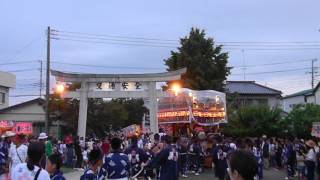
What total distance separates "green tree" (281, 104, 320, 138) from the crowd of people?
13.9 ft

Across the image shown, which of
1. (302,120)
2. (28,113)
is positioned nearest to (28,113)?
(28,113)

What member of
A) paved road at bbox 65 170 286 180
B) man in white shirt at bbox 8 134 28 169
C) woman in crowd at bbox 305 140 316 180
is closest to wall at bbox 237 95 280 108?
paved road at bbox 65 170 286 180

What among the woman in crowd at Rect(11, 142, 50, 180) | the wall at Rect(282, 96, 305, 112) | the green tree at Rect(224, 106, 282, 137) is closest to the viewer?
the woman in crowd at Rect(11, 142, 50, 180)

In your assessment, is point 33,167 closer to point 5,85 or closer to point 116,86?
point 116,86

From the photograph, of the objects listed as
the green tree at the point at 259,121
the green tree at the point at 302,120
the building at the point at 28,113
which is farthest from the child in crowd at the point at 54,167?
the building at the point at 28,113

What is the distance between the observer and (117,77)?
111 ft

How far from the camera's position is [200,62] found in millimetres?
48656

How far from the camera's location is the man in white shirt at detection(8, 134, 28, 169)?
46.4 ft

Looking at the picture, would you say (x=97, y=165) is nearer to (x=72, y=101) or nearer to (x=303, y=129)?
(x=303, y=129)

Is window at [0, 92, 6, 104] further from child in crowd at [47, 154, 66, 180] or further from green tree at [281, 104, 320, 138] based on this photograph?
child in crowd at [47, 154, 66, 180]

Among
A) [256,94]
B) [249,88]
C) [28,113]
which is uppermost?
[249,88]

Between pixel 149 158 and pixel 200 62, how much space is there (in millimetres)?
32045

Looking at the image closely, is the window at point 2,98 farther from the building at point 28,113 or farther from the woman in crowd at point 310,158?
the woman in crowd at point 310,158

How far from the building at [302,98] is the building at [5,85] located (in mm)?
28276
